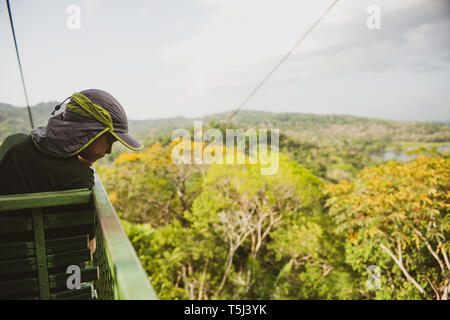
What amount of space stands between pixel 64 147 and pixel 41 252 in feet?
1.82

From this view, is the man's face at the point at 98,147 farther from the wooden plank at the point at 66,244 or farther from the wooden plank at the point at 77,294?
the wooden plank at the point at 77,294

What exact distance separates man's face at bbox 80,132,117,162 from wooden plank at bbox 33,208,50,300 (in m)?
0.39

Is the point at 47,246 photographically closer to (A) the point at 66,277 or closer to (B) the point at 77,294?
(A) the point at 66,277

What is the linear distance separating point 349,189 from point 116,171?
48.4 ft

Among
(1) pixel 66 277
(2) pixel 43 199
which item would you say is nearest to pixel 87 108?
(2) pixel 43 199

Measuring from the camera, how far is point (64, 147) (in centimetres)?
149

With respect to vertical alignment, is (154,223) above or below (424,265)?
below

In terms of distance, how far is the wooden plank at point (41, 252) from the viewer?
1.45 metres

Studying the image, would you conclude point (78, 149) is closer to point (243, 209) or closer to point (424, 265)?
point (424, 265)

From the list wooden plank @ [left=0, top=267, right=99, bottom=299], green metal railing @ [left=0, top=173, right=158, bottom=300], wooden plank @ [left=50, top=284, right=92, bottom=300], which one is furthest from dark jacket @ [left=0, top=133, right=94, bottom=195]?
wooden plank @ [left=50, top=284, right=92, bottom=300]

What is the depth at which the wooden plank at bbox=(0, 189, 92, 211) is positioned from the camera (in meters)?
1.35
